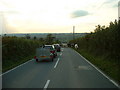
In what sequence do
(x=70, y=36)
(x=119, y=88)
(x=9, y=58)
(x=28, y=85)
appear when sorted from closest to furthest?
(x=119, y=88) < (x=28, y=85) < (x=9, y=58) < (x=70, y=36)

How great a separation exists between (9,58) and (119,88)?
1319 cm

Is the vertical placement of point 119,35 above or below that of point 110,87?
above

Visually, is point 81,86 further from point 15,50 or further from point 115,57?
point 15,50

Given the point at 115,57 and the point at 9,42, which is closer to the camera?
the point at 115,57

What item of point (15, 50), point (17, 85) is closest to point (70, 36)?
point (15, 50)

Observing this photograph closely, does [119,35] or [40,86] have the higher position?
[119,35]

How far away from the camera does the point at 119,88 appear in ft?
24.3

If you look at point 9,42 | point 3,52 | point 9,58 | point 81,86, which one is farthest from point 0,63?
point 81,86

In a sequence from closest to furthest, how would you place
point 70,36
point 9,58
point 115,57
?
point 115,57 < point 9,58 < point 70,36

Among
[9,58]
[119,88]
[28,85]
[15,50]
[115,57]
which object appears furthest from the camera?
[15,50]

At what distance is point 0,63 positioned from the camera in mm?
15461

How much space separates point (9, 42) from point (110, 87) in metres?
13.9

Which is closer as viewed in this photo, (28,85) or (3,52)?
(28,85)

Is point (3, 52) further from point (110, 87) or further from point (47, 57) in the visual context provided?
point (110, 87)
